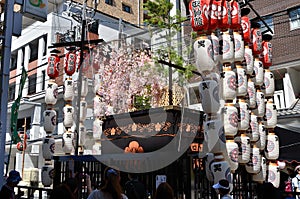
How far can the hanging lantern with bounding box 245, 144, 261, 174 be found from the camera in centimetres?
895

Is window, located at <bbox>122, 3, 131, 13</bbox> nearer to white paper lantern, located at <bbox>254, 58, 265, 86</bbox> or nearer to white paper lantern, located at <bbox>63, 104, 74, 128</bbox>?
white paper lantern, located at <bbox>63, 104, 74, 128</bbox>

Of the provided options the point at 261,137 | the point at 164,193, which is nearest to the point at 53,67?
the point at 261,137

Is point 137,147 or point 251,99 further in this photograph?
point 137,147

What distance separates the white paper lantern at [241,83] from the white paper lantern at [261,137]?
4.91 feet

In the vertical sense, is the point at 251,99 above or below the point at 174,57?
below

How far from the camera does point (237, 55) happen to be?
8.95 m

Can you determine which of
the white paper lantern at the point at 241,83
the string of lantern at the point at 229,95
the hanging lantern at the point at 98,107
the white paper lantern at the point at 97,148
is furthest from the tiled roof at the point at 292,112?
the white paper lantern at the point at 97,148

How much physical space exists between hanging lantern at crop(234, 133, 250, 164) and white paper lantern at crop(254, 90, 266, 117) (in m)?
1.33

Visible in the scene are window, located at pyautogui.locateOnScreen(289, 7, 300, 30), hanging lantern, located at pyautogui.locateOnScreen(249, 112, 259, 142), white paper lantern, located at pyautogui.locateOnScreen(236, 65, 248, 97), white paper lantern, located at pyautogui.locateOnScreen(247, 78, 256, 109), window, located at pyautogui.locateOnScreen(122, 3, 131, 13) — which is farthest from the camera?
window, located at pyautogui.locateOnScreen(122, 3, 131, 13)

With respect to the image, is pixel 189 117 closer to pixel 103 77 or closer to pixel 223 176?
pixel 223 176

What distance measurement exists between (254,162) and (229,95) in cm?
196

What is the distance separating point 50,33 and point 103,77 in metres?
8.84

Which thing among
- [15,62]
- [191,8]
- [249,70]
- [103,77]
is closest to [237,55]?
[249,70]

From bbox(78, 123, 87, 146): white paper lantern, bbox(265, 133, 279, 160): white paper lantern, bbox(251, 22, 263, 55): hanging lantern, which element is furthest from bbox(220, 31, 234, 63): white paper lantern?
bbox(78, 123, 87, 146): white paper lantern
